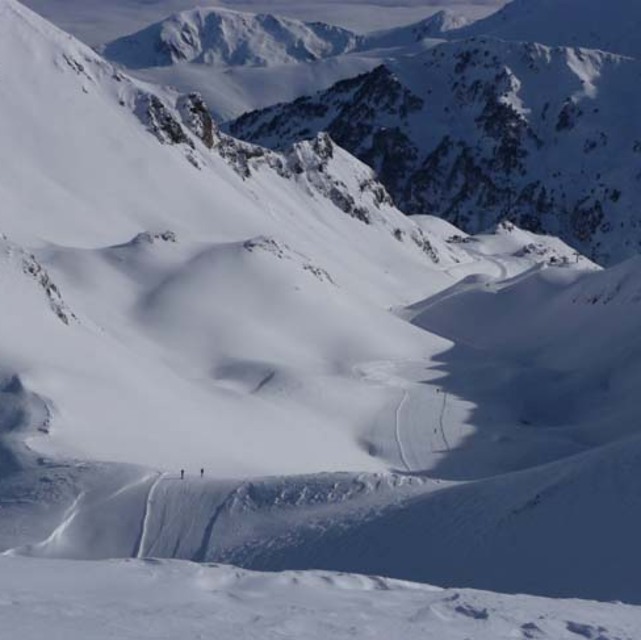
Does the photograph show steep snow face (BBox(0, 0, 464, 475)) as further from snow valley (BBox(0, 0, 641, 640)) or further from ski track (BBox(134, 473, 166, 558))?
ski track (BBox(134, 473, 166, 558))

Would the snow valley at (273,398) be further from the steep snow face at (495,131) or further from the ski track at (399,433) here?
the steep snow face at (495,131)

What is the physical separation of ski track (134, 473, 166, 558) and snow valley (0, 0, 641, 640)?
1.1 inches

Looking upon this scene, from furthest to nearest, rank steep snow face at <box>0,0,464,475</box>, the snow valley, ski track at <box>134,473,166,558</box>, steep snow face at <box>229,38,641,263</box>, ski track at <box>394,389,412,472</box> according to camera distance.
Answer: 1. steep snow face at <box>229,38,641,263</box>
2. ski track at <box>394,389,412,472</box>
3. steep snow face at <box>0,0,464,475</box>
4. ski track at <box>134,473,166,558</box>
5. the snow valley

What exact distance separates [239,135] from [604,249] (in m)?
61.3

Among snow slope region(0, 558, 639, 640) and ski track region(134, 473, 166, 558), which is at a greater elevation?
snow slope region(0, 558, 639, 640)

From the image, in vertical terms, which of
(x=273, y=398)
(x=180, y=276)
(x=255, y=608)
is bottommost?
(x=273, y=398)

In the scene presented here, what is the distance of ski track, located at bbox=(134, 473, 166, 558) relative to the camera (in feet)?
61.5

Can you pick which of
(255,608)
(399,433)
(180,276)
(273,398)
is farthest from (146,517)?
(180,276)

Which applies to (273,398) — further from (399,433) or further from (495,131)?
(495,131)

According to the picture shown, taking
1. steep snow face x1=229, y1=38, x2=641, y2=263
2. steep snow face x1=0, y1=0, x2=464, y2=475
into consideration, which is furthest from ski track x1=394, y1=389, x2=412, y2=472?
steep snow face x1=229, y1=38, x2=641, y2=263

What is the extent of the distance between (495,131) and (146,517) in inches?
5695

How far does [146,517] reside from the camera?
19.4m

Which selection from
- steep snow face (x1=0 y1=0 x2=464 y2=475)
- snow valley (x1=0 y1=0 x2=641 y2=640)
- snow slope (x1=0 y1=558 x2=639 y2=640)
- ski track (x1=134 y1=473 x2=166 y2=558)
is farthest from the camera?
steep snow face (x1=0 y1=0 x2=464 y2=475)

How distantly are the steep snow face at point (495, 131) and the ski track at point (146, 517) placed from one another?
118 m
